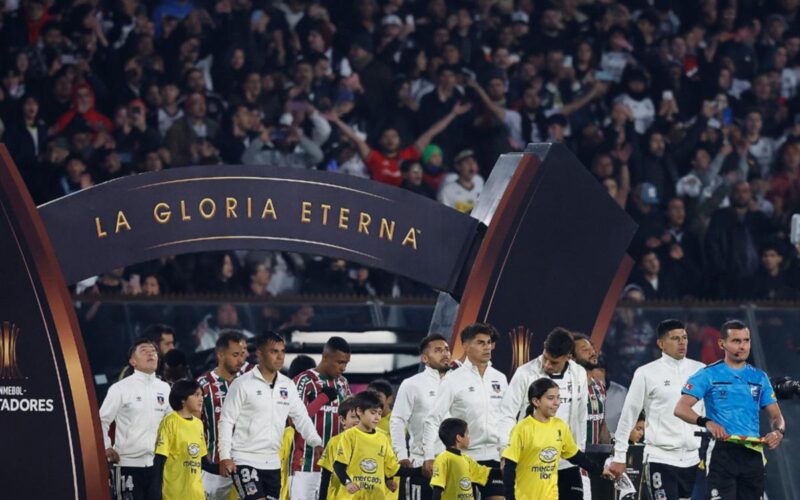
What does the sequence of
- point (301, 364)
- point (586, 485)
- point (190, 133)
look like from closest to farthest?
point (586, 485), point (301, 364), point (190, 133)

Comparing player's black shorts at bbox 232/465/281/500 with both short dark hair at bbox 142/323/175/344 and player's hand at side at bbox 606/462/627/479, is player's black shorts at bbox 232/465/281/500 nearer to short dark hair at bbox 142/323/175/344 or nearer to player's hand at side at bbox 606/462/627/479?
short dark hair at bbox 142/323/175/344

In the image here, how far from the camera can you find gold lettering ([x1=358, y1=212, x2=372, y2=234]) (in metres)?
14.9

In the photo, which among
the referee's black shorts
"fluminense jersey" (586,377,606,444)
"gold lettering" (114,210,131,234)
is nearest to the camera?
the referee's black shorts

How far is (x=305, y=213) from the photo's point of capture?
579 inches

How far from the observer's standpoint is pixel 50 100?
65.4ft

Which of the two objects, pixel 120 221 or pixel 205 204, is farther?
pixel 205 204

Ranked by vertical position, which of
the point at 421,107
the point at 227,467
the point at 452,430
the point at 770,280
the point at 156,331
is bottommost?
the point at 227,467

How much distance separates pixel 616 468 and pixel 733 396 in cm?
117

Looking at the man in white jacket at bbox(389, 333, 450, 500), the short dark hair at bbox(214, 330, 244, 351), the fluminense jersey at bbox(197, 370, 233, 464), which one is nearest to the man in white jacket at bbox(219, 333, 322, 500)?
the short dark hair at bbox(214, 330, 244, 351)

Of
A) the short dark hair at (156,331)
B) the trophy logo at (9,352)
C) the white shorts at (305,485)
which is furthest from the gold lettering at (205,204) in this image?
the white shorts at (305,485)

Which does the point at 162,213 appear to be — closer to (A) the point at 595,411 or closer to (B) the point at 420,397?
(B) the point at 420,397

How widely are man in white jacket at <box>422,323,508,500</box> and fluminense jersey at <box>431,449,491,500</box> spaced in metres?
0.19

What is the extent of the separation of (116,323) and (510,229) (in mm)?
3469

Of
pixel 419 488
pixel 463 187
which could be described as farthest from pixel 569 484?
pixel 463 187
